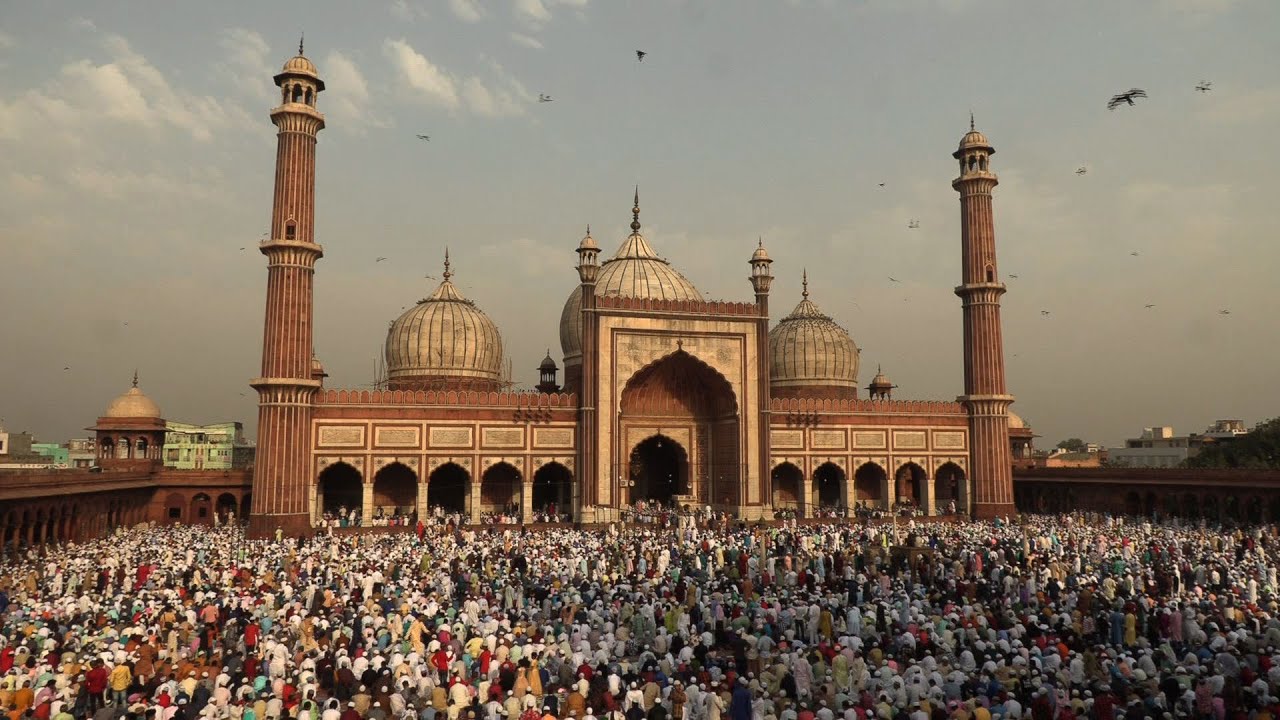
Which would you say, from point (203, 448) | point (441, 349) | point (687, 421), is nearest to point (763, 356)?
point (687, 421)

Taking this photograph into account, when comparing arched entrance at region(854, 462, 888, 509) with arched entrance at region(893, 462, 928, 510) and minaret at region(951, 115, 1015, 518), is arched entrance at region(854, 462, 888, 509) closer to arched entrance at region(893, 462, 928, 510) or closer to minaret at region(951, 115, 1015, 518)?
arched entrance at region(893, 462, 928, 510)

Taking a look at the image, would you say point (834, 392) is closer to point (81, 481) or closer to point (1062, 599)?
point (1062, 599)

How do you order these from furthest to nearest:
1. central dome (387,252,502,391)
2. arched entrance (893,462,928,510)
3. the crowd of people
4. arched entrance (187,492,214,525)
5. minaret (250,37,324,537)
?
arched entrance (893,462,928,510) → central dome (387,252,502,391) → arched entrance (187,492,214,525) → minaret (250,37,324,537) → the crowd of people

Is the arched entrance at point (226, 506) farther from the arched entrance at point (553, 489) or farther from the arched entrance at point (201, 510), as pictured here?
the arched entrance at point (553, 489)

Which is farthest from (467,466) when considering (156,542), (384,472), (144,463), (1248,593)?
(1248,593)

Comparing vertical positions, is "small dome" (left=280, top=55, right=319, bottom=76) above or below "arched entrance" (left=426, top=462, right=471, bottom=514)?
above

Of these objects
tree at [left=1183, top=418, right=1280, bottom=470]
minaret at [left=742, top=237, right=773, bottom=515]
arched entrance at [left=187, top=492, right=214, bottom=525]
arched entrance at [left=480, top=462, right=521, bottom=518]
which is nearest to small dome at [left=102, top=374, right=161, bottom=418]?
arched entrance at [left=187, top=492, right=214, bottom=525]
